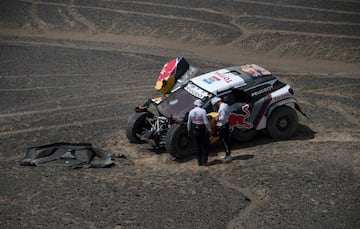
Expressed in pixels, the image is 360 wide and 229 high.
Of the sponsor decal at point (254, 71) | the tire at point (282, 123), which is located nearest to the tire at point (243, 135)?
the tire at point (282, 123)

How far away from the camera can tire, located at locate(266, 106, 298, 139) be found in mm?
15820

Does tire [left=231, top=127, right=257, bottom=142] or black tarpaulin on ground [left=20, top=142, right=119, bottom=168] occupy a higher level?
tire [left=231, top=127, right=257, bottom=142]

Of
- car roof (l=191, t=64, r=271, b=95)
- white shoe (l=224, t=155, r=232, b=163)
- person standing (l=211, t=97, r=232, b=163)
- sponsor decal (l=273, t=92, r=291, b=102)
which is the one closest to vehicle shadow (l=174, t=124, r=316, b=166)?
white shoe (l=224, t=155, r=232, b=163)

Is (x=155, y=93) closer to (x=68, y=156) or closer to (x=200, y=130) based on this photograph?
(x=68, y=156)

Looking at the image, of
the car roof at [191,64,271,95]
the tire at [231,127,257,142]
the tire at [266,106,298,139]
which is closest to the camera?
the car roof at [191,64,271,95]

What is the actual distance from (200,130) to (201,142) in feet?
1.10

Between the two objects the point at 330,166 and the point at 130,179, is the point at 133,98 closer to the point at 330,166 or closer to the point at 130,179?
the point at 130,179

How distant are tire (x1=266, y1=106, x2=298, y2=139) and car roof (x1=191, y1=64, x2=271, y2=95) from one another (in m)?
1.12

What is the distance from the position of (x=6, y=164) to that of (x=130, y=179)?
3.58 m

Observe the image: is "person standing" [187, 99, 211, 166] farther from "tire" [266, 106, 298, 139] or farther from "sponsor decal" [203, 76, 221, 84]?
"tire" [266, 106, 298, 139]

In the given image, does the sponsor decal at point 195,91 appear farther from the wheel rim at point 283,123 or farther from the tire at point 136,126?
the wheel rim at point 283,123

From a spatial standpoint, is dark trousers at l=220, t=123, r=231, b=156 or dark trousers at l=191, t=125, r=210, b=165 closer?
dark trousers at l=191, t=125, r=210, b=165

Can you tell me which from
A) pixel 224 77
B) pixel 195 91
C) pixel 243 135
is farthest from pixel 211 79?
pixel 243 135

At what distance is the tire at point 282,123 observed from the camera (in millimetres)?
15820
